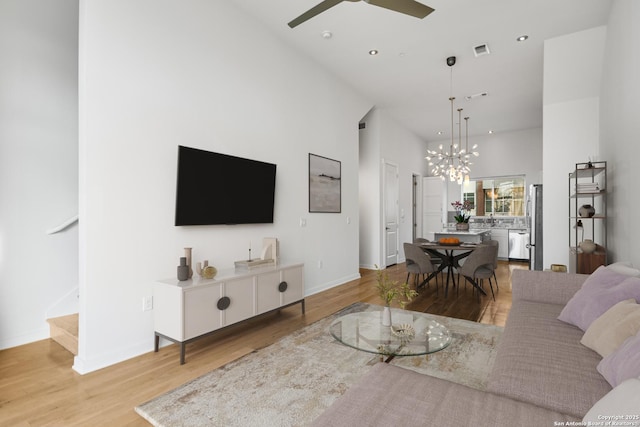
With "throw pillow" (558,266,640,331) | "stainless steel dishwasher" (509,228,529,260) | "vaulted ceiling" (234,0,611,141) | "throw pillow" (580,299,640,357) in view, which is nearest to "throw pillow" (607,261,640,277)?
"throw pillow" (558,266,640,331)

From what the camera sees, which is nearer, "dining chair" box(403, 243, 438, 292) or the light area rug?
the light area rug

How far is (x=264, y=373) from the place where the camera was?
2352 mm

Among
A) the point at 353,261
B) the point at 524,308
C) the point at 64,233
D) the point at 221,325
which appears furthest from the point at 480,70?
the point at 64,233

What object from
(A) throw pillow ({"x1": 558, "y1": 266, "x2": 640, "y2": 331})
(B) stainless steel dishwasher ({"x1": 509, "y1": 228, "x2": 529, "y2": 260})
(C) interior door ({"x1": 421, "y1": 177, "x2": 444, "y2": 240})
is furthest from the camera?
(C) interior door ({"x1": 421, "y1": 177, "x2": 444, "y2": 240})

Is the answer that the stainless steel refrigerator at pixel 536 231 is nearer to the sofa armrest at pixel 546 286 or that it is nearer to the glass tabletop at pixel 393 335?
the sofa armrest at pixel 546 286

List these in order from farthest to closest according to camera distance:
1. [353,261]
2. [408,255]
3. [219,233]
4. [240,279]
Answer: [353,261] → [408,255] → [219,233] → [240,279]

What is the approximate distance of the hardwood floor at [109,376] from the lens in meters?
1.91

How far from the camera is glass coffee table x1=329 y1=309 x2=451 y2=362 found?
1903mm

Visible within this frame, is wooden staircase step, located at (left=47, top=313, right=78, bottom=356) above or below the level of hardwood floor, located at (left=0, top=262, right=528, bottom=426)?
above

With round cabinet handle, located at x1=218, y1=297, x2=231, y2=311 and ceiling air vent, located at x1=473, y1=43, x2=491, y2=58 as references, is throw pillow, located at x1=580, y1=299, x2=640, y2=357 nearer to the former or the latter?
round cabinet handle, located at x1=218, y1=297, x2=231, y2=311

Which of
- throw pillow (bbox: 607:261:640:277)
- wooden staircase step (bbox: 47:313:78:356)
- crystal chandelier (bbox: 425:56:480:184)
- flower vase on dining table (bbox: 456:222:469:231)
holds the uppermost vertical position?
crystal chandelier (bbox: 425:56:480:184)

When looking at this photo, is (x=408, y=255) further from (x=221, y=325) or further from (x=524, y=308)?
(x=221, y=325)

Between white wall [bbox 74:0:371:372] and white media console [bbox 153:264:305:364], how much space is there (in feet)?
0.77

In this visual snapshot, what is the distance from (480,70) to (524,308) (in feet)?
13.1
